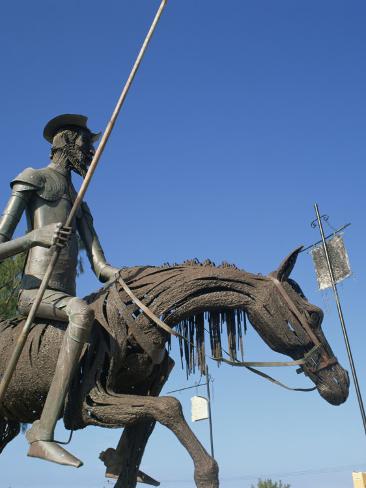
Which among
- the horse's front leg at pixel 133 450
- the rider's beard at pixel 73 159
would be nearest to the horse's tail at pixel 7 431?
the horse's front leg at pixel 133 450

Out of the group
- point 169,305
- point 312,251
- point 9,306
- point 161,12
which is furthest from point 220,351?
point 9,306

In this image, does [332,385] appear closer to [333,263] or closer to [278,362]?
[278,362]

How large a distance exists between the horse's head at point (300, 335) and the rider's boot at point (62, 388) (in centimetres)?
134

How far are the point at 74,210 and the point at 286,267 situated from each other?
1.80 m

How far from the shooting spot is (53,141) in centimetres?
575

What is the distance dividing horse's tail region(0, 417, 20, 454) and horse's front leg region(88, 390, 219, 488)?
1.35 m

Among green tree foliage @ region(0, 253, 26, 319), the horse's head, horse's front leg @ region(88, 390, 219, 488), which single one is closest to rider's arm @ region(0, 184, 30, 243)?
horse's front leg @ region(88, 390, 219, 488)

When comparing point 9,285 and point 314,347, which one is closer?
point 314,347

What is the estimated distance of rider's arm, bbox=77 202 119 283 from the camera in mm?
5441

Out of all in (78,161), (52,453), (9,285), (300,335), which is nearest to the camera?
(52,453)

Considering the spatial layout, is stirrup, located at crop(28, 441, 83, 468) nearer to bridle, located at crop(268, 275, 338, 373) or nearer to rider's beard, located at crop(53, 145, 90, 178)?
bridle, located at crop(268, 275, 338, 373)

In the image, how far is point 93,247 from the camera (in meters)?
5.67

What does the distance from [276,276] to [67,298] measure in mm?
1713

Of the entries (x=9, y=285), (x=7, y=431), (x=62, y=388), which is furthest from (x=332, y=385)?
(x=9, y=285)
